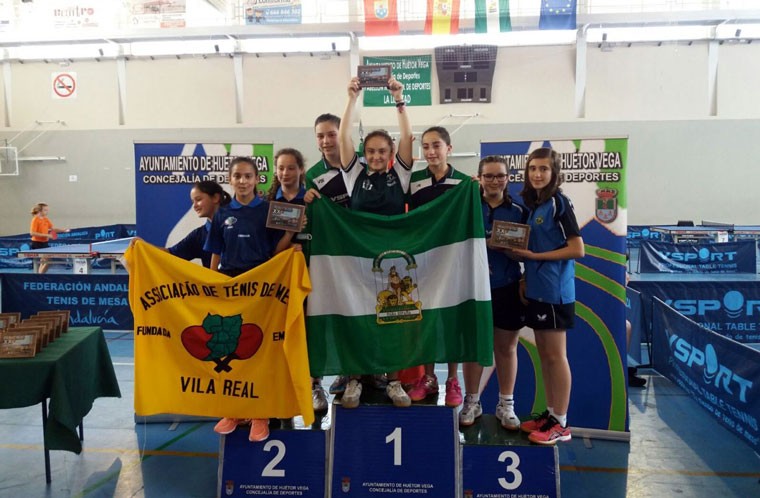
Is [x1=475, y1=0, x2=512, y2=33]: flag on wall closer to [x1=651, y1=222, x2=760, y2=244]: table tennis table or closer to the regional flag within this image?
[x1=651, y1=222, x2=760, y2=244]: table tennis table

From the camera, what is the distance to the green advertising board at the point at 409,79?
17.7m

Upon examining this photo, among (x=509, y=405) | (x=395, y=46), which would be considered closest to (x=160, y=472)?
(x=509, y=405)

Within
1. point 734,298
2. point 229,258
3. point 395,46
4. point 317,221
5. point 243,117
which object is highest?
point 395,46

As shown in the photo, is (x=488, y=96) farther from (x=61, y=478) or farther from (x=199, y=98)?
(x=61, y=478)

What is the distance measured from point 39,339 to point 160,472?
4.60 ft

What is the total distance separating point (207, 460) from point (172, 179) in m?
2.59

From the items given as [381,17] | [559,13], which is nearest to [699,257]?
[559,13]

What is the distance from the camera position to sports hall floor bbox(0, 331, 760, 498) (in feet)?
14.1

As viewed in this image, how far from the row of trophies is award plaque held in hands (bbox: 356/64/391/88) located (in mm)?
3100

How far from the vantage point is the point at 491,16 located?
14016 mm

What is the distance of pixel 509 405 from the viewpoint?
154 inches

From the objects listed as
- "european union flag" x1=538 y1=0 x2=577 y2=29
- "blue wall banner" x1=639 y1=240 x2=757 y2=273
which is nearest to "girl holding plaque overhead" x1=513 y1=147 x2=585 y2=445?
"blue wall banner" x1=639 y1=240 x2=757 y2=273

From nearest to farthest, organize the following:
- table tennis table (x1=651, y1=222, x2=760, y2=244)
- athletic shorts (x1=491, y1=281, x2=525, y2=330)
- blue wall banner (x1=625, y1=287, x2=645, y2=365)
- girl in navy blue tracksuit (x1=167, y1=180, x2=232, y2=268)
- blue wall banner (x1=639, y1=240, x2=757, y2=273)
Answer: athletic shorts (x1=491, y1=281, x2=525, y2=330)
girl in navy blue tracksuit (x1=167, y1=180, x2=232, y2=268)
blue wall banner (x1=625, y1=287, x2=645, y2=365)
blue wall banner (x1=639, y1=240, x2=757, y2=273)
table tennis table (x1=651, y1=222, x2=760, y2=244)

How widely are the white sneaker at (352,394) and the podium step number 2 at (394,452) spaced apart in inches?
2.0
